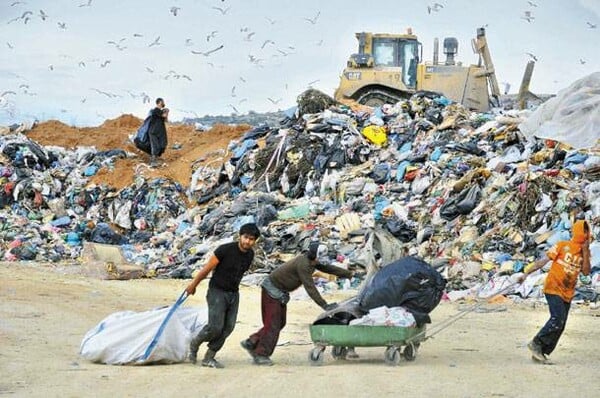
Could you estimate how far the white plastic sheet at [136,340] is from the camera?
8.39 m

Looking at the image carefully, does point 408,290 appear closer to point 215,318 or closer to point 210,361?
point 215,318

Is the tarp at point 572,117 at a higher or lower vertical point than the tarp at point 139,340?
higher

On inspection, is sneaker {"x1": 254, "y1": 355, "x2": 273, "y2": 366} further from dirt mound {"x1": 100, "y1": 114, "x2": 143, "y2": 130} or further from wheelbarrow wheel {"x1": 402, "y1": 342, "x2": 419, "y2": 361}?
dirt mound {"x1": 100, "y1": 114, "x2": 143, "y2": 130}

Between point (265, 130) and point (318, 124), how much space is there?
6.65ft

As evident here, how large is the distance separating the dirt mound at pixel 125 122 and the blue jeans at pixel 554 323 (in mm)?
21977

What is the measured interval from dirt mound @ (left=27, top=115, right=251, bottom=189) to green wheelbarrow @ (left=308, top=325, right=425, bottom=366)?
14.7 metres

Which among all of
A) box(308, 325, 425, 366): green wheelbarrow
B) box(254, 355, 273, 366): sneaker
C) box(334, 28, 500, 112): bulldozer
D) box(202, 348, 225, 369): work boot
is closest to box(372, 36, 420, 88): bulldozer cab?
box(334, 28, 500, 112): bulldozer

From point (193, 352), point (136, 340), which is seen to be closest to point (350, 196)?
point (193, 352)

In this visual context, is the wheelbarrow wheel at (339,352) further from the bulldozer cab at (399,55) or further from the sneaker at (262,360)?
the bulldozer cab at (399,55)

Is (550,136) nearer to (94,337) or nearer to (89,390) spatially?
(94,337)

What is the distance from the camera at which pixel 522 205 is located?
15758mm

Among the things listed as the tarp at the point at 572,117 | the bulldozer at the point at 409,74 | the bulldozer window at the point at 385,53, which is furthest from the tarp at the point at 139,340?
the bulldozer window at the point at 385,53

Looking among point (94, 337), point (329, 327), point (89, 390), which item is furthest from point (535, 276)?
point (89, 390)

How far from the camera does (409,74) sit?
26375 mm
